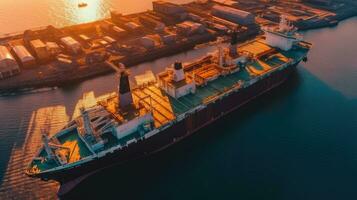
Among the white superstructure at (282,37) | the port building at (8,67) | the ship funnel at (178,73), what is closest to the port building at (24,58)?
the port building at (8,67)

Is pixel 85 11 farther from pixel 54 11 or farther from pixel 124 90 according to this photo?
pixel 124 90

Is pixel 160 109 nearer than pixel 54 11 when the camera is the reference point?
Yes

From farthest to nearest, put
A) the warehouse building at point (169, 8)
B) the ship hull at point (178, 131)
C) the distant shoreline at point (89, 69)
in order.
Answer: the warehouse building at point (169, 8), the distant shoreline at point (89, 69), the ship hull at point (178, 131)

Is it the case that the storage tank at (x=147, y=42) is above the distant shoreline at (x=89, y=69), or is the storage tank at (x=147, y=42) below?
above

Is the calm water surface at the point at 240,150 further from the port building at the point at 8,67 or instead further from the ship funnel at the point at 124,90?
the ship funnel at the point at 124,90

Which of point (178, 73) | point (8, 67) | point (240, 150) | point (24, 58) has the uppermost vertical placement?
point (178, 73)

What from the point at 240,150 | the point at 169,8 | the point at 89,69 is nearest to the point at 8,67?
the point at 89,69
